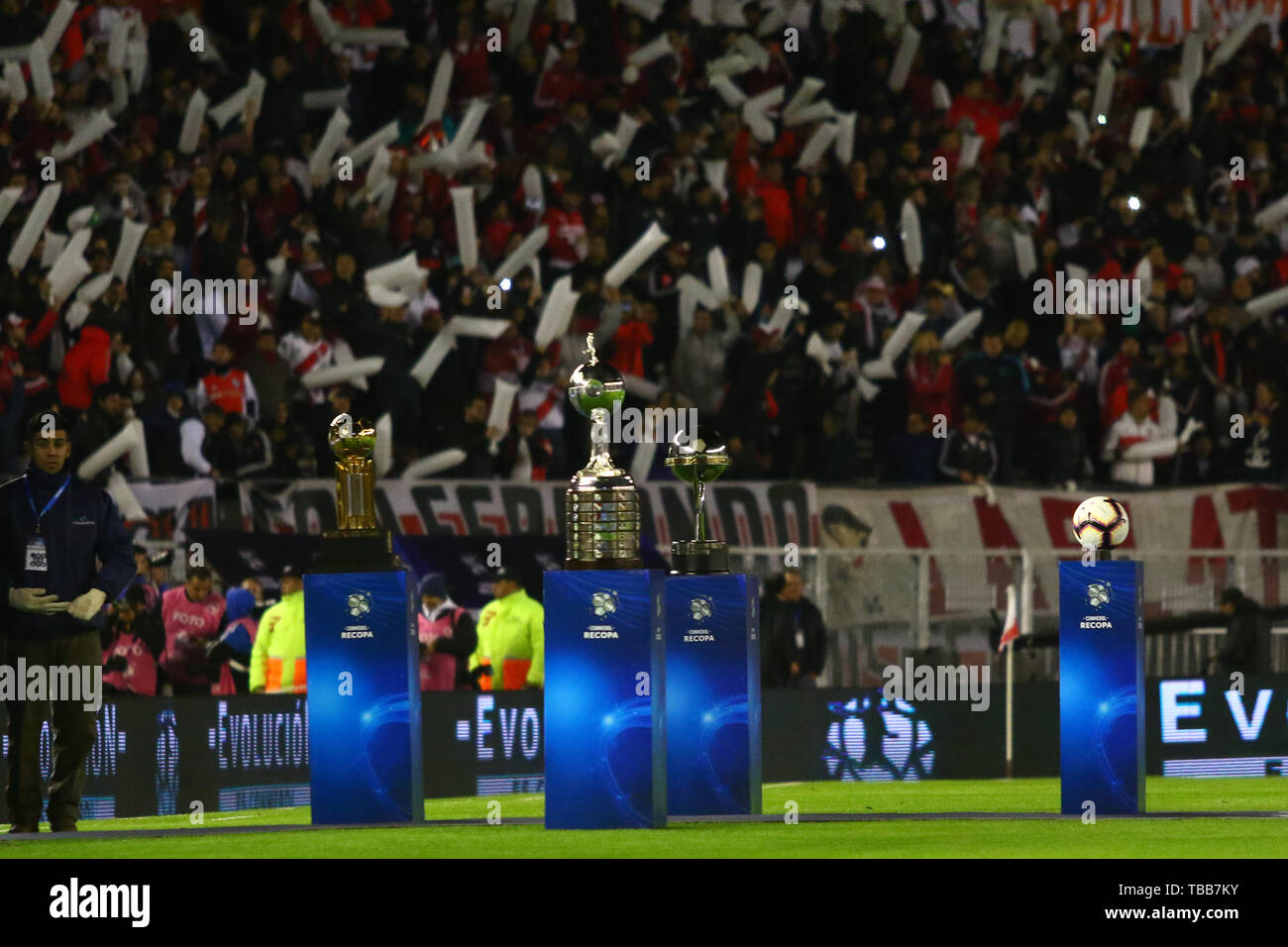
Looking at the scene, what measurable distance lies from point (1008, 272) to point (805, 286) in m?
2.26

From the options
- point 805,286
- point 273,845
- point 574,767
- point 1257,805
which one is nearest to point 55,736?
point 273,845

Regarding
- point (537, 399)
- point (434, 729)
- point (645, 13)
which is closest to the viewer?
point (434, 729)

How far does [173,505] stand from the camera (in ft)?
61.6

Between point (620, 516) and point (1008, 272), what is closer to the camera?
point (620, 516)

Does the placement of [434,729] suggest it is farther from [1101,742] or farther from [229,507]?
[1101,742]

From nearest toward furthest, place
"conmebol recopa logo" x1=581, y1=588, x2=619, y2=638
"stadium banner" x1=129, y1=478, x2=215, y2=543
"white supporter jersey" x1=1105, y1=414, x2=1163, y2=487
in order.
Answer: "conmebol recopa logo" x1=581, y1=588, x2=619, y2=638 → "stadium banner" x1=129, y1=478, x2=215, y2=543 → "white supporter jersey" x1=1105, y1=414, x2=1163, y2=487

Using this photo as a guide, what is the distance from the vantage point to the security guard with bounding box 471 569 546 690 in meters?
18.4

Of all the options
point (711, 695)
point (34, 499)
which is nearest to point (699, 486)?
point (711, 695)

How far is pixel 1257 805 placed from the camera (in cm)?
1391

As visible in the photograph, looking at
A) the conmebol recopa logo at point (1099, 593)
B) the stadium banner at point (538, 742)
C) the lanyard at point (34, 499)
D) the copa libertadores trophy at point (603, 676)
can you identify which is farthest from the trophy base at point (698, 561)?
the lanyard at point (34, 499)

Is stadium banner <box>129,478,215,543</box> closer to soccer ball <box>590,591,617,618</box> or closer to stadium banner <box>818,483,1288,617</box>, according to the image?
stadium banner <box>818,483,1288,617</box>

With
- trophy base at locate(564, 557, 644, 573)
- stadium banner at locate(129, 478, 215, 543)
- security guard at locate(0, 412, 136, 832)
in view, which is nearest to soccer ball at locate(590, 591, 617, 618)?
trophy base at locate(564, 557, 644, 573)

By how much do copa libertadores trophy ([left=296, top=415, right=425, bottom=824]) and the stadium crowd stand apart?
821cm

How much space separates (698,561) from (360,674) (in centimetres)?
210
